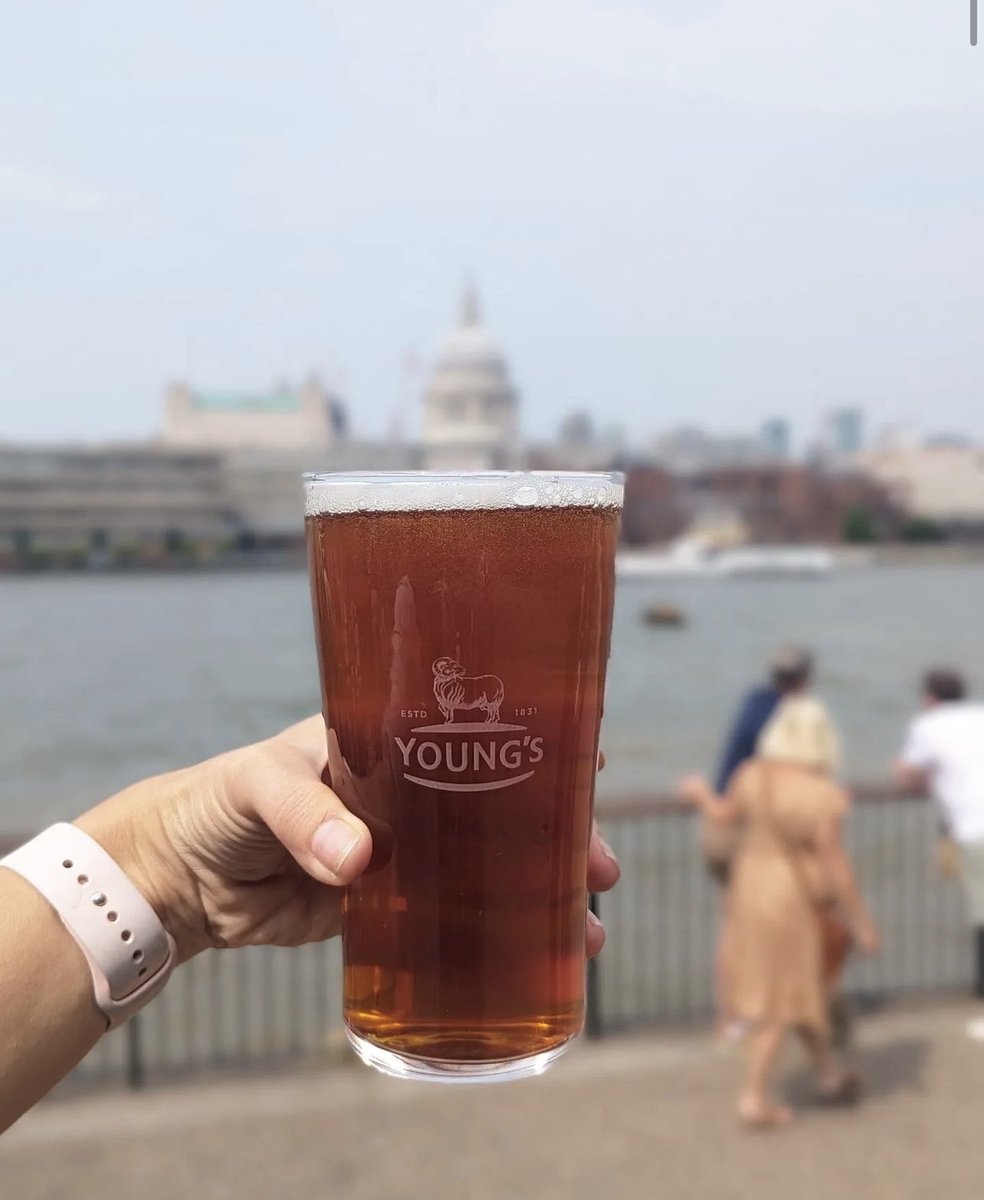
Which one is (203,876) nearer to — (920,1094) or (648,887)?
(920,1094)

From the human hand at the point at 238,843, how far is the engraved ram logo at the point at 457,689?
0.11 metres

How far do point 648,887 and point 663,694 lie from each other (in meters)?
20.1

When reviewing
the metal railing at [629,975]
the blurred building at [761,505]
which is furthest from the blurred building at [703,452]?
the metal railing at [629,975]

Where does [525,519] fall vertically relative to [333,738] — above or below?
above

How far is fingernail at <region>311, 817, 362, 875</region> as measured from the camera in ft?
3.36

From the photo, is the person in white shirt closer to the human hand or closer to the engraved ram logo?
the human hand

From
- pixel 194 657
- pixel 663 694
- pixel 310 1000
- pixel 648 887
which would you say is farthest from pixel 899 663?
pixel 310 1000

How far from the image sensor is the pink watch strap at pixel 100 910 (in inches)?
46.6

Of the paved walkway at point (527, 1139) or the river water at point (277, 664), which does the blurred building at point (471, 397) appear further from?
the paved walkway at point (527, 1139)

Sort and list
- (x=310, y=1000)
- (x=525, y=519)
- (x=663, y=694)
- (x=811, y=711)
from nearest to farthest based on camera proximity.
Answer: (x=525, y=519), (x=811, y=711), (x=310, y=1000), (x=663, y=694)

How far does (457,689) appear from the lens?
1010 millimetres

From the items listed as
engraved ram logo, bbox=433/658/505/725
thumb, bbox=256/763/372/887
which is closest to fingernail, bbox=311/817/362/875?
thumb, bbox=256/763/372/887

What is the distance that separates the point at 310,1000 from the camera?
25.3ft

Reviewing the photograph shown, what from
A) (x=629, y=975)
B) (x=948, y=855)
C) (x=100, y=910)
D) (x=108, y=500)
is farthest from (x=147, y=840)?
(x=108, y=500)
